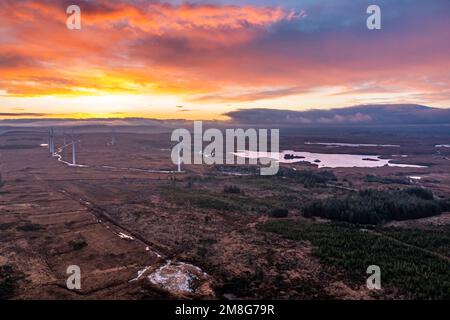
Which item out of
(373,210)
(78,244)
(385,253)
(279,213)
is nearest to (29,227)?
(78,244)

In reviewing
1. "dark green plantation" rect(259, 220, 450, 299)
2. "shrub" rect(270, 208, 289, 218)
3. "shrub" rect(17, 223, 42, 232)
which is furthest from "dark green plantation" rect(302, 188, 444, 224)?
"shrub" rect(17, 223, 42, 232)

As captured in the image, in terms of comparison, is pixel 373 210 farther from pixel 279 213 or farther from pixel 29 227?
pixel 29 227

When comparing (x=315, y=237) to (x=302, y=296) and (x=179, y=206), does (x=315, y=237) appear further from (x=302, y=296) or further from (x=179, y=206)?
(x=179, y=206)

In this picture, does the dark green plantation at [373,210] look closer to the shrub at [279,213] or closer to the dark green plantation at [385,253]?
the shrub at [279,213]

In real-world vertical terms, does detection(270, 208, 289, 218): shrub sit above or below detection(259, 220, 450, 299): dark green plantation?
above

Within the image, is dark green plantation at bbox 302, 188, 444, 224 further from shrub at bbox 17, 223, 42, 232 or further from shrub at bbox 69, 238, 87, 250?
shrub at bbox 17, 223, 42, 232

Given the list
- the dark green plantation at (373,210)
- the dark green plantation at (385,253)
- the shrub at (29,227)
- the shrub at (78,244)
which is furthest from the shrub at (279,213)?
the shrub at (29,227)

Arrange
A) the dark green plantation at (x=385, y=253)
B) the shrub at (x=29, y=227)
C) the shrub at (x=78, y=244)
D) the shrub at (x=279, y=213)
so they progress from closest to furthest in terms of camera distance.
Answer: the dark green plantation at (x=385, y=253) → the shrub at (x=78, y=244) → the shrub at (x=29, y=227) → the shrub at (x=279, y=213)

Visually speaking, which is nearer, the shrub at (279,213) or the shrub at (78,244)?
the shrub at (78,244)

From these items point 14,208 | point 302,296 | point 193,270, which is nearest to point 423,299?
point 302,296
